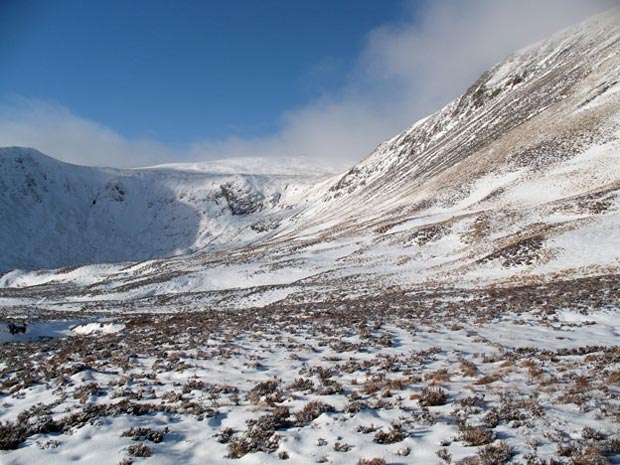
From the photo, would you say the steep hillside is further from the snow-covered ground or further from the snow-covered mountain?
the snow-covered ground

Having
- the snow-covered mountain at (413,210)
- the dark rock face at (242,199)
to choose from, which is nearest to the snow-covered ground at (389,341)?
the snow-covered mountain at (413,210)

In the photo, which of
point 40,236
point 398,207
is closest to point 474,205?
point 398,207

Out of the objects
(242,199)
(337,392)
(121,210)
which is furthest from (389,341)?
(121,210)

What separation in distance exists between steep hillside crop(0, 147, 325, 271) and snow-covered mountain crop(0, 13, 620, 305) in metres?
0.56

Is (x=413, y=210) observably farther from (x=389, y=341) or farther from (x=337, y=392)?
(x=337, y=392)

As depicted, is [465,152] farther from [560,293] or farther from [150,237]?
[150,237]

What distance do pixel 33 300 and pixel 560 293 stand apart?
172 feet

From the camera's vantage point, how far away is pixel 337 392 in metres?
9.30

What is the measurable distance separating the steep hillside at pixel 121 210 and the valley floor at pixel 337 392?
105855 millimetres

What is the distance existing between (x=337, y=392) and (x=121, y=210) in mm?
157923

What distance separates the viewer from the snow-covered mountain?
33.6 meters

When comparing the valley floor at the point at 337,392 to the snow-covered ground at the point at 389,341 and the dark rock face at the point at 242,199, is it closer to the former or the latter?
the snow-covered ground at the point at 389,341

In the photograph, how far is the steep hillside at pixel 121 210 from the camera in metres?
127

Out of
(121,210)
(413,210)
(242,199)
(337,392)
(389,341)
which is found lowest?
(389,341)
